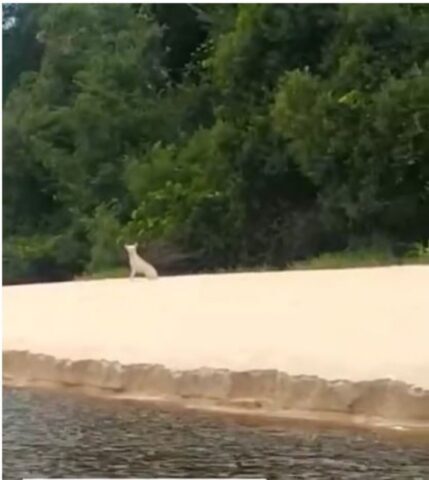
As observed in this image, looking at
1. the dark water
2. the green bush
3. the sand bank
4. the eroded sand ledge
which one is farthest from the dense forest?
the dark water

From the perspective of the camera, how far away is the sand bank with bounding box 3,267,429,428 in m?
4.28

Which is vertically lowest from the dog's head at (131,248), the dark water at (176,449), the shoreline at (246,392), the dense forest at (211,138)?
the dark water at (176,449)

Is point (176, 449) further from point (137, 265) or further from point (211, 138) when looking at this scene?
point (211, 138)

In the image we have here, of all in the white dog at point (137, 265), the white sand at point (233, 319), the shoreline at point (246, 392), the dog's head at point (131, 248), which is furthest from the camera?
the dog's head at point (131, 248)

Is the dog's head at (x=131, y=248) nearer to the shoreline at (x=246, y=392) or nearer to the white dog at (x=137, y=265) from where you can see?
the white dog at (x=137, y=265)

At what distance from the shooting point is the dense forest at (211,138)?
496 centimetres

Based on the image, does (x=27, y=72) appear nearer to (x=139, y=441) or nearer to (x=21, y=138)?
(x=21, y=138)

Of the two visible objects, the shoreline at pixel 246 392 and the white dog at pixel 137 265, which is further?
the white dog at pixel 137 265

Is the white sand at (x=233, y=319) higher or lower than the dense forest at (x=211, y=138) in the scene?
lower

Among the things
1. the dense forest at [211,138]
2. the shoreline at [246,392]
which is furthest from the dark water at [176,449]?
the dense forest at [211,138]

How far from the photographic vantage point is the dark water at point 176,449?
12.5 ft

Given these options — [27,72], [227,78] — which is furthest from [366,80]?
[27,72]

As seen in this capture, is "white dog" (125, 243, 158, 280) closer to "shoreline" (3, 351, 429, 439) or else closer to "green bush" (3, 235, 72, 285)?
"green bush" (3, 235, 72, 285)

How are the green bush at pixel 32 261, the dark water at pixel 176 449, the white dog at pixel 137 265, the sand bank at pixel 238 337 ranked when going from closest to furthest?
the dark water at pixel 176 449
the sand bank at pixel 238 337
the green bush at pixel 32 261
the white dog at pixel 137 265
